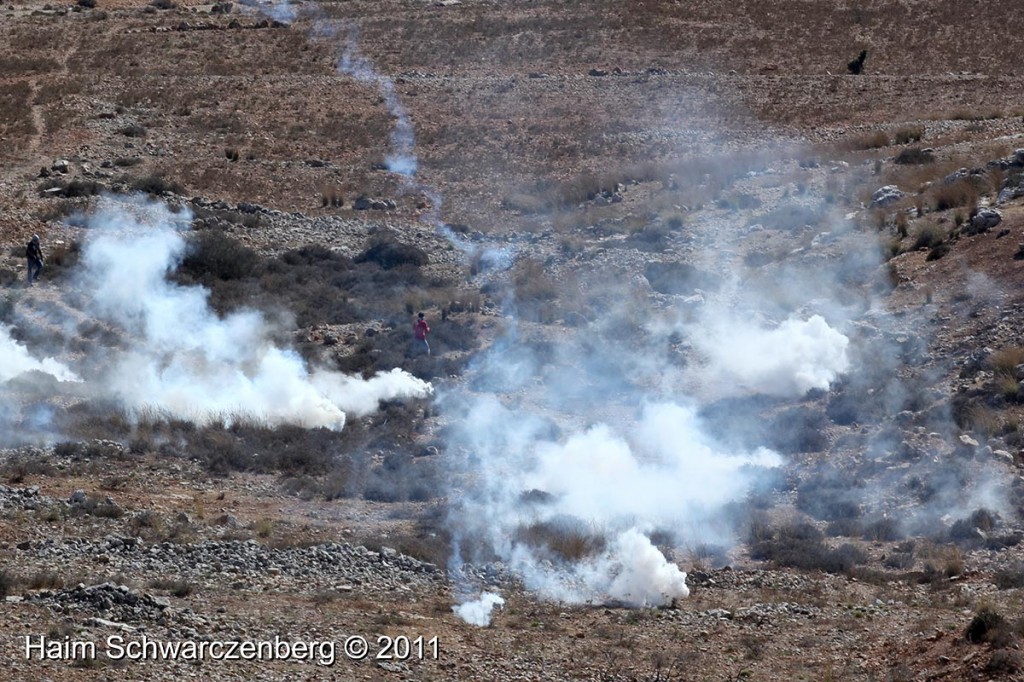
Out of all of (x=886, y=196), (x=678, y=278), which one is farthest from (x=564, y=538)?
(x=886, y=196)

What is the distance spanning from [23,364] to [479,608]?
12232 mm

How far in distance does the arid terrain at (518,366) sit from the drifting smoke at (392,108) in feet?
0.71

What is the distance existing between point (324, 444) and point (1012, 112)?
27908 millimetres

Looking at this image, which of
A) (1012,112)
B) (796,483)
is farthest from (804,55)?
(796,483)

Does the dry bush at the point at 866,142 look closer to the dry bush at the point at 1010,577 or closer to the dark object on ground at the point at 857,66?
the dark object on ground at the point at 857,66

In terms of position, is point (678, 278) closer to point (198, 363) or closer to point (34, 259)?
point (198, 363)

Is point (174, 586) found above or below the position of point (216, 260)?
below

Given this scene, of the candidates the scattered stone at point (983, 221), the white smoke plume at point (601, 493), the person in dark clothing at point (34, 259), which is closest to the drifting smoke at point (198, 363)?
the person in dark clothing at point (34, 259)

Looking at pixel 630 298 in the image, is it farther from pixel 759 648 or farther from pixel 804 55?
pixel 804 55

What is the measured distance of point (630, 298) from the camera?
30703 millimetres

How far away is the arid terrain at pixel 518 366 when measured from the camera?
55.0ft

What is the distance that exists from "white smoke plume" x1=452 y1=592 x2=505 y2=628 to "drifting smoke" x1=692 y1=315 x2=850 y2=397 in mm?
10362

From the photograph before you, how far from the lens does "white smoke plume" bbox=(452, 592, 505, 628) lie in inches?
663

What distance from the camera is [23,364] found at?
83.6 feet
